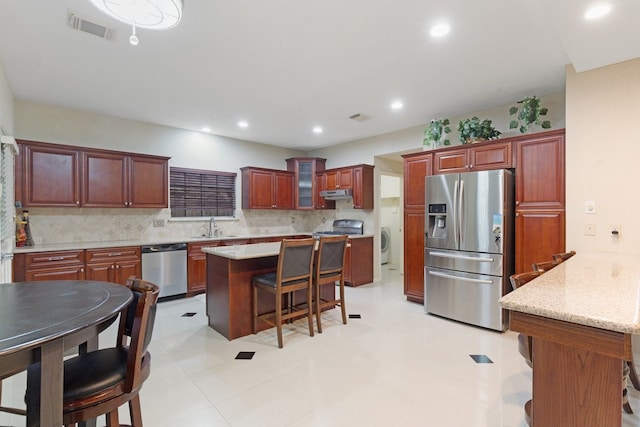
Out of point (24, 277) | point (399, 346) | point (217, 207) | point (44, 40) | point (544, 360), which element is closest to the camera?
point (544, 360)

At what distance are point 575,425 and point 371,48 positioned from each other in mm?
2652

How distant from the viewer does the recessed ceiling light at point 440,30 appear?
2258 millimetres

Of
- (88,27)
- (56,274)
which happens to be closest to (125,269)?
(56,274)

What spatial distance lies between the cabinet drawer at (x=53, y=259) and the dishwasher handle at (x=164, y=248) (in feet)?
2.20

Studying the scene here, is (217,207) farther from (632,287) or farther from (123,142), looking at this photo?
(632,287)

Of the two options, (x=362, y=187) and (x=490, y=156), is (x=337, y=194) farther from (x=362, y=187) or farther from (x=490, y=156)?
(x=490, y=156)

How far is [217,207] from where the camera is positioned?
5465 millimetres

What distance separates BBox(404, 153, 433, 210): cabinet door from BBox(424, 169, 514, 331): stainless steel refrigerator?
316 millimetres

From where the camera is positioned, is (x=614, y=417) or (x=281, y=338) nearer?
(x=614, y=417)

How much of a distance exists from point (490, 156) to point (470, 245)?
3.45 ft

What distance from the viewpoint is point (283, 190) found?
19.8ft

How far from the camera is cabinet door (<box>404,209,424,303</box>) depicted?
4129mm

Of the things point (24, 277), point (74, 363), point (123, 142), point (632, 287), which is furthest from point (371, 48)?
point (24, 277)

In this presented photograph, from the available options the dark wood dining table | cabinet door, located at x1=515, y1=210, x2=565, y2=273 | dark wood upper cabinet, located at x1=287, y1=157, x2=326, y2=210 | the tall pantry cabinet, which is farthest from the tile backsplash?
the dark wood dining table
